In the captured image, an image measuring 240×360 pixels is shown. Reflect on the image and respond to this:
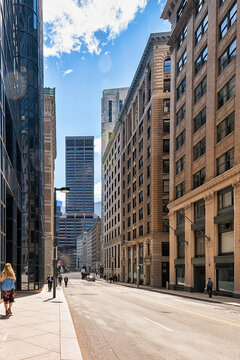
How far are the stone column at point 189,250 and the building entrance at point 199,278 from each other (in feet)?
1.43

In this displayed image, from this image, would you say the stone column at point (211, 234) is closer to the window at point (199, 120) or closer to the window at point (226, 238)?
the window at point (226, 238)

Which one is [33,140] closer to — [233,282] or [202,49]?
[202,49]

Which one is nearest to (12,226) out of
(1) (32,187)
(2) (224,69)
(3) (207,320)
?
(1) (32,187)

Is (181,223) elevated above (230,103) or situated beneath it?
situated beneath

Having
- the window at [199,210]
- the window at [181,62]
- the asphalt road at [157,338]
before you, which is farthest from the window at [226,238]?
the window at [181,62]

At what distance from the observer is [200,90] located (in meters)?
40.3

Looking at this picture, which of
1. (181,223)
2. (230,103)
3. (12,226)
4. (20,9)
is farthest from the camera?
(181,223)

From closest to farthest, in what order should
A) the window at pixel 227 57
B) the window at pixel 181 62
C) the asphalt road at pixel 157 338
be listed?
the asphalt road at pixel 157 338
the window at pixel 227 57
the window at pixel 181 62

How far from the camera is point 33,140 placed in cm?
3841

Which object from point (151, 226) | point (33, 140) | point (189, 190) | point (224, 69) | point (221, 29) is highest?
point (221, 29)

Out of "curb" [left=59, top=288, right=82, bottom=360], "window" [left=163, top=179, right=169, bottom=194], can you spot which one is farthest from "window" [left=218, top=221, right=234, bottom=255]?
"window" [left=163, top=179, right=169, bottom=194]

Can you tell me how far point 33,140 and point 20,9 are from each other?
12.7 m

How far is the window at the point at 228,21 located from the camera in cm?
3272

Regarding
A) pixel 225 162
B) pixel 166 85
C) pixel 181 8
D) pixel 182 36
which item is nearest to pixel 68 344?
pixel 225 162
